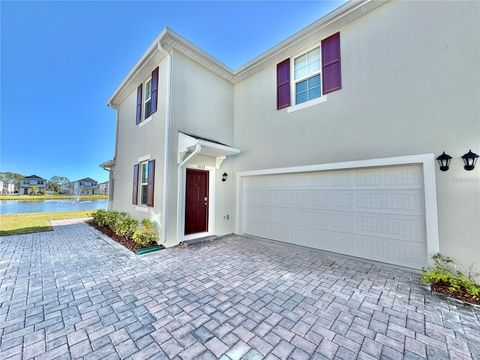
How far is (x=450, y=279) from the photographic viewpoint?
334cm

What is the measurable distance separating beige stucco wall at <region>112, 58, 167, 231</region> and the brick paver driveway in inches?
89.9

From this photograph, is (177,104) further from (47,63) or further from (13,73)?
(13,73)

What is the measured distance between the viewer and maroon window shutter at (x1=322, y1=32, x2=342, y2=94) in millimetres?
5145

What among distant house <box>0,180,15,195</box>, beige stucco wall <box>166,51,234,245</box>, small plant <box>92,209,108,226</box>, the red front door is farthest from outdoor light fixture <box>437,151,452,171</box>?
distant house <box>0,180,15,195</box>

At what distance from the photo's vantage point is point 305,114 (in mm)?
5727

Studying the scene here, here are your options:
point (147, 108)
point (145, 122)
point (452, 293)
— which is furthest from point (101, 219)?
point (452, 293)

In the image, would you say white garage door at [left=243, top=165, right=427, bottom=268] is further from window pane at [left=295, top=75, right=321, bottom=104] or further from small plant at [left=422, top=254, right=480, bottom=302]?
window pane at [left=295, top=75, right=321, bottom=104]

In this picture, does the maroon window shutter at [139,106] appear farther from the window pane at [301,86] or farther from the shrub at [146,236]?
the window pane at [301,86]

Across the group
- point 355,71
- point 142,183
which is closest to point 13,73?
point 142,183

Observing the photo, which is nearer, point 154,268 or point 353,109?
point 154,268

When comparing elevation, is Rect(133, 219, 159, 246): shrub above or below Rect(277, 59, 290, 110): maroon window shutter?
below

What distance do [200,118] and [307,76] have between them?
3708 millimetres

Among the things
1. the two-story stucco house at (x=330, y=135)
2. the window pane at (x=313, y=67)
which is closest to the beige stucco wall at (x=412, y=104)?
the two-story stucco house at (x=330, y=135)

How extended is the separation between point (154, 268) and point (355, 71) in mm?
6779
